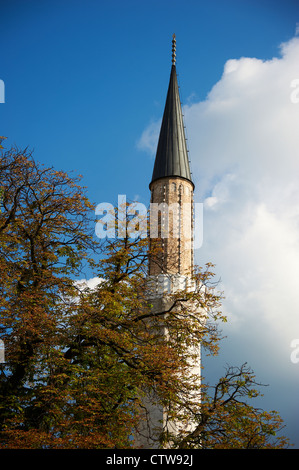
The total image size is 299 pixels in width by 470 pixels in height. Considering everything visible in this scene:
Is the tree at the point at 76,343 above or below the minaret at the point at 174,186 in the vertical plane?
below

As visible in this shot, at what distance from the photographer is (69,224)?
15.4 metres

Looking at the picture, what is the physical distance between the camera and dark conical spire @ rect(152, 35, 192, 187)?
31.6 m

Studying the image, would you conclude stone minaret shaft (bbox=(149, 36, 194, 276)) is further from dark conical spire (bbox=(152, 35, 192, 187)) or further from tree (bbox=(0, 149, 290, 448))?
tree (bbox=(0, 149, 290, 448))

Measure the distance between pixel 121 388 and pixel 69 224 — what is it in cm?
520

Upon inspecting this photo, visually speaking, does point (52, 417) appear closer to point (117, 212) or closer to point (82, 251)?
point (82, 251)

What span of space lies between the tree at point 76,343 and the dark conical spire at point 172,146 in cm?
1632

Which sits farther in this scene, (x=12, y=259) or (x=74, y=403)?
(x=12, y=259)

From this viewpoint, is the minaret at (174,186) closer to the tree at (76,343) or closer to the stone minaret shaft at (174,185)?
the stone minaret shaft at (174,185)

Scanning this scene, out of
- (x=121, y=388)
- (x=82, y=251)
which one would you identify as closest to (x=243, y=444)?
(x=121, y=388)

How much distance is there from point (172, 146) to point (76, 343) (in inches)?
822

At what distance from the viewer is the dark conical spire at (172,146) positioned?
31595 mm

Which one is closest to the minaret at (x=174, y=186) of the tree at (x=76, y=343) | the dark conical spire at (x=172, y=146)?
the dark conical spire at (x=172, y=146)

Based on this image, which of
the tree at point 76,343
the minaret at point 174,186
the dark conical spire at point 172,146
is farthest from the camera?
the dark conical spire at point 172,146

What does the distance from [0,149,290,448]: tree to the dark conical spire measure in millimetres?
16321
